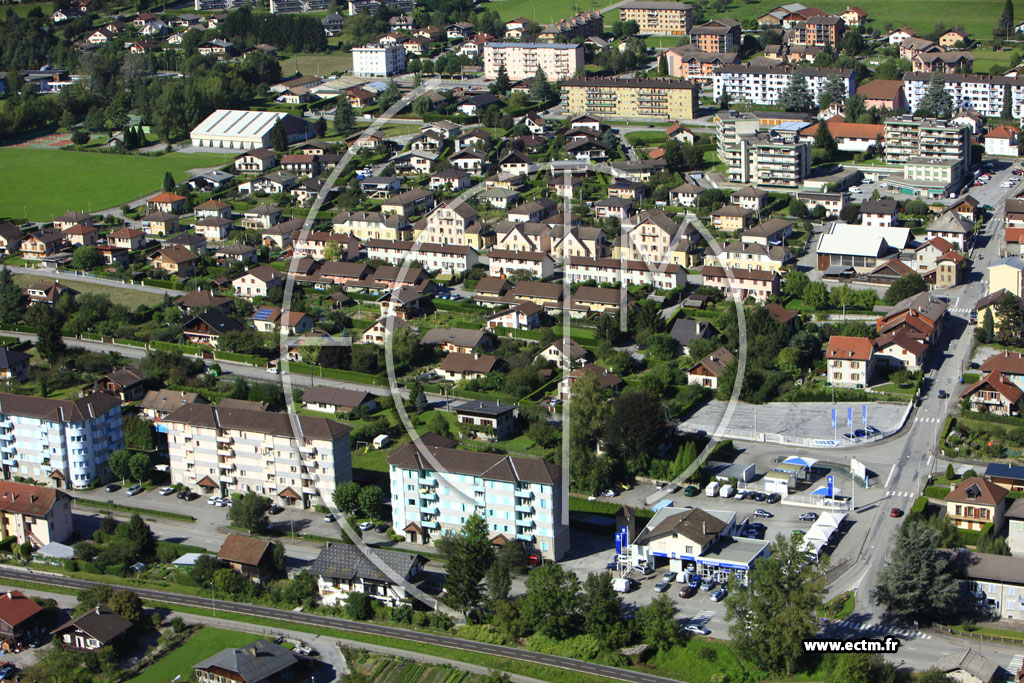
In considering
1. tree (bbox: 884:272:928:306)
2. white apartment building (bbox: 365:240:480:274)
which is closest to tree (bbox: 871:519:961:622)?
tree (bbox: 884:272:928:306)

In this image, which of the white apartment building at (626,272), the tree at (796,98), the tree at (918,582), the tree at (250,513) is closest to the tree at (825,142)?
the tree at (796,98)

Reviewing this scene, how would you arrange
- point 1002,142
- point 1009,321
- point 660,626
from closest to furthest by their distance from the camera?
1. point 660,626
2. point 1009,321
3. point 1002,142

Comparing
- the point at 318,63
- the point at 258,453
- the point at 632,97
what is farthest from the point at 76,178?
the point at 258,453

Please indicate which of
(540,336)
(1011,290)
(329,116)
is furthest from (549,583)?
(329,116)

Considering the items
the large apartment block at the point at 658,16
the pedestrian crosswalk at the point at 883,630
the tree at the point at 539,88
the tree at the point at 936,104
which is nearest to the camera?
the pedestrian crosswalk at the point at 883,630

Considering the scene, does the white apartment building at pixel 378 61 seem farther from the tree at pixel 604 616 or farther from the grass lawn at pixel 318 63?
the tree at pixel 604 616

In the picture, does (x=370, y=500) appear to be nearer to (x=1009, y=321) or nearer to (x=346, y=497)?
(x=346, y=497)
